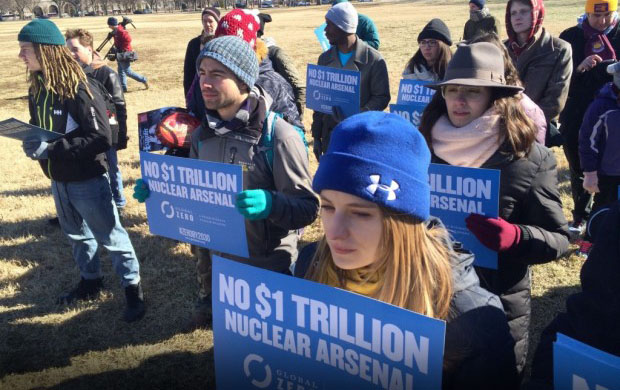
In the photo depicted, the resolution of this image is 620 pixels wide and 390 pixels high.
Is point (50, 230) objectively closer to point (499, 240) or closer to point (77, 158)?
point (77, 158)

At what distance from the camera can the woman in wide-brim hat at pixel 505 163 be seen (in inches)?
92.4

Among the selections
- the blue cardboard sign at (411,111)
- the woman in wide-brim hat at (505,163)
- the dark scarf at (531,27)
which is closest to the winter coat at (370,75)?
the blue cardboard sign at (411,111)

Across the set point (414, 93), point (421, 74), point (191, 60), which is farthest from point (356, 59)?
point (191, 60)

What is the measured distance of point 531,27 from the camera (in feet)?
15.1

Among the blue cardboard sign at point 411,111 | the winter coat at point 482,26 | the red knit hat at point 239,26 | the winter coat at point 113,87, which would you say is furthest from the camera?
the winter coat at point 482,26

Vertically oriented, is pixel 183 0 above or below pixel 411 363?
above

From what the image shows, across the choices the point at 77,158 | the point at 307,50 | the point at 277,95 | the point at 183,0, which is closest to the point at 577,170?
the point at 277,95

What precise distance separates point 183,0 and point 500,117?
122 metres

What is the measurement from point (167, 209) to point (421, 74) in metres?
3.10

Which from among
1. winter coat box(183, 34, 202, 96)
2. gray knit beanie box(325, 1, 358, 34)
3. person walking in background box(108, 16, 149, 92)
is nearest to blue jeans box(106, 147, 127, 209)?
winter coat box(183, 34, 202, 96)

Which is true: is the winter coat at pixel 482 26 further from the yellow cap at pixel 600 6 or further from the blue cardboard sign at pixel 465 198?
the blue cardboard sign at pixel 465 198

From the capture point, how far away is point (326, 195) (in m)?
1.72

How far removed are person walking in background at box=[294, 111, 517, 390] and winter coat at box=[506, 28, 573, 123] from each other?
3.39 m

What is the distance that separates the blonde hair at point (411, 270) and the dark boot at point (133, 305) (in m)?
3.31
